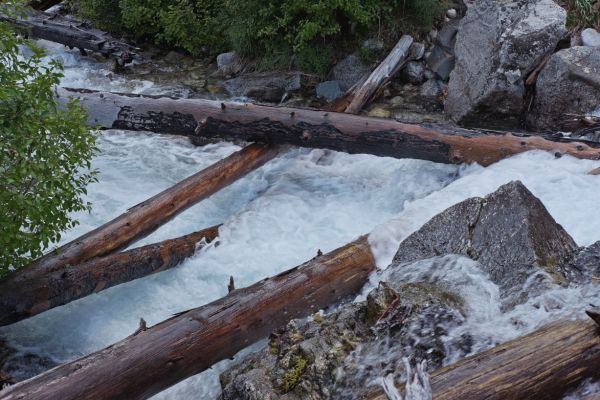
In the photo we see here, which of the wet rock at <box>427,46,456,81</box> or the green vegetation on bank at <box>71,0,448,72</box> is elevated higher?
the green vegetation on bank at <box>71,0,448,72</box>

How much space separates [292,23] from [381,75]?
80.3 inches

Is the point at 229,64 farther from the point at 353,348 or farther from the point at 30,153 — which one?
the point at 353,348

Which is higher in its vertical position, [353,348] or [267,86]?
[267,86]

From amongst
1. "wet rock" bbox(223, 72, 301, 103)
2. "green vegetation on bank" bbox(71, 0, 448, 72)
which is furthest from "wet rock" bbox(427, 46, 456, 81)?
"wet rock" bbox(223, 72, 301, 103)

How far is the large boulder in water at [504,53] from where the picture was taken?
29.4 ft

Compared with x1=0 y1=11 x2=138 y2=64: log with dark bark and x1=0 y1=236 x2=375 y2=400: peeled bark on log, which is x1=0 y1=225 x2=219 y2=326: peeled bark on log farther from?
x1=0 y1=11 x2=138 y2=64: log with dark bark

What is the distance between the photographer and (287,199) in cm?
816

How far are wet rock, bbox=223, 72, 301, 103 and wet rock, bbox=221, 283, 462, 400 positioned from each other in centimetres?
711

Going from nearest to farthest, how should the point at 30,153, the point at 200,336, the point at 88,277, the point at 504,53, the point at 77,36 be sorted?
the point at 200,336
the point at 30,153
the point at 88,277
the point at 504,53
the point at 77,36

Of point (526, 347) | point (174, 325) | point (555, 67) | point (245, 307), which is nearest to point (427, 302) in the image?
point (526, 347)

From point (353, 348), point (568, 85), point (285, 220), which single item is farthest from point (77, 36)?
point (353, 348)

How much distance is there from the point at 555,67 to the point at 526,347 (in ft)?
21.2

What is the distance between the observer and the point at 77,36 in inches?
530

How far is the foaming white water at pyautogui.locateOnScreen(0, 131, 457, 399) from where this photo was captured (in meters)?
6.01
